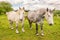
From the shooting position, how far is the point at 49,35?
10.4m

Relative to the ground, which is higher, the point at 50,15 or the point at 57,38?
the point at 50,15

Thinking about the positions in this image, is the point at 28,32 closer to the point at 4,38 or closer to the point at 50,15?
the point at 4,38

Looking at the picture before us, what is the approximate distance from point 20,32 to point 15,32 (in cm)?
32

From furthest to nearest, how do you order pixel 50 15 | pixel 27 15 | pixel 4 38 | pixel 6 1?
1. pixel 6 1
2. pixel 27 15
3. pixel 4 38
4. pixel 50 15

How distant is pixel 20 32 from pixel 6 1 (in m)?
16.7

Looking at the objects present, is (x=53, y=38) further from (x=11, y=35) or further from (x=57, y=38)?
(x=11, y=35)

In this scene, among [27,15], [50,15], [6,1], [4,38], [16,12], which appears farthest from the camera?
[6,1]

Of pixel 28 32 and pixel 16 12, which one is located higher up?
pixel 16 12

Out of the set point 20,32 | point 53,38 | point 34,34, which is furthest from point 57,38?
point 20,32

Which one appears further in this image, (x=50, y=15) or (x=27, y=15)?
(x=27, y=15)

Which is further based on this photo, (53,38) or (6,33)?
(6,33)

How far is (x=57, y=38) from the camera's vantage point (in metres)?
9.93

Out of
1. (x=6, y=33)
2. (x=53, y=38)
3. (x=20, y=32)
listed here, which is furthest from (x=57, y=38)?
(x=6, y=33)

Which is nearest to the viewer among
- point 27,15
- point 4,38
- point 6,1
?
point 4,38
